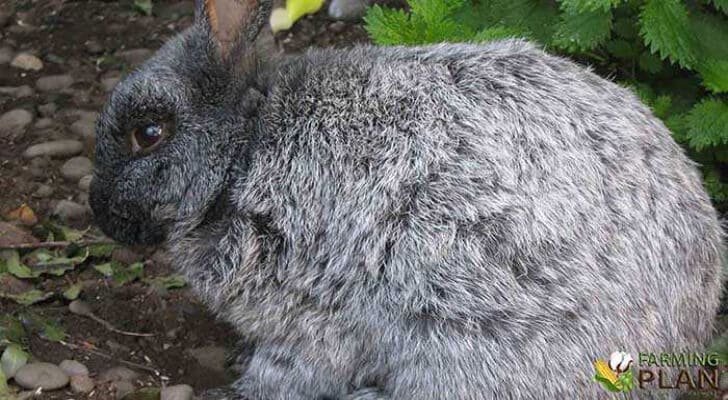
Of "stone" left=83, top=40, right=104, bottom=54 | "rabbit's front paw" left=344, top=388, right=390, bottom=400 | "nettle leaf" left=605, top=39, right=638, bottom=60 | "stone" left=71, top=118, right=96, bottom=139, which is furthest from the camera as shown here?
"stone" left=83, top=40, right=104, bottom=54

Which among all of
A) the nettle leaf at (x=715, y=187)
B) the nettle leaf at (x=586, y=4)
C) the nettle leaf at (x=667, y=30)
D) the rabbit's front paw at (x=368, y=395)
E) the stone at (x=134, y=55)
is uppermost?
the nettle leaf at (x=586, y=4)

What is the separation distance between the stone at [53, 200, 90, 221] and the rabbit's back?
1567 millimetres

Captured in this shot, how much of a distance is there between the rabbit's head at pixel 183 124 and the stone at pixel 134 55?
2246 mm

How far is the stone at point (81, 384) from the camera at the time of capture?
447cm

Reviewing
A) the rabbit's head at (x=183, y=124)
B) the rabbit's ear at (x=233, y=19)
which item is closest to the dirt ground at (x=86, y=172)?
the rabbit's head at (x=183, y=124)

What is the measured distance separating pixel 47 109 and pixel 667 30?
3193mm

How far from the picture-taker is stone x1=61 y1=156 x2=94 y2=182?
5.72 metres

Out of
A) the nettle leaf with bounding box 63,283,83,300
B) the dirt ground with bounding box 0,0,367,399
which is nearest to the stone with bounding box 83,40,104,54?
the dirt ground with bounding box 0,0,367,399

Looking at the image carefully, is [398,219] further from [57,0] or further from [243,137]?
[57,0]

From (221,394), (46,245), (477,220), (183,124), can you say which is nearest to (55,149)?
(46,245)

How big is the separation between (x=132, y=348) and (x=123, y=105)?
1.10 metres

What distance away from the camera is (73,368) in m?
4.55

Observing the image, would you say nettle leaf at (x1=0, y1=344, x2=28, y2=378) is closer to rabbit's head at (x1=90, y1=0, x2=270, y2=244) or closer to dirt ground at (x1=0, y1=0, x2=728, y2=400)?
dirt ground at (x1=0, y1=0, x2=728, y2=400)

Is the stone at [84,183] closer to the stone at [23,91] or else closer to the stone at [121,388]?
the stone at [23,91]
